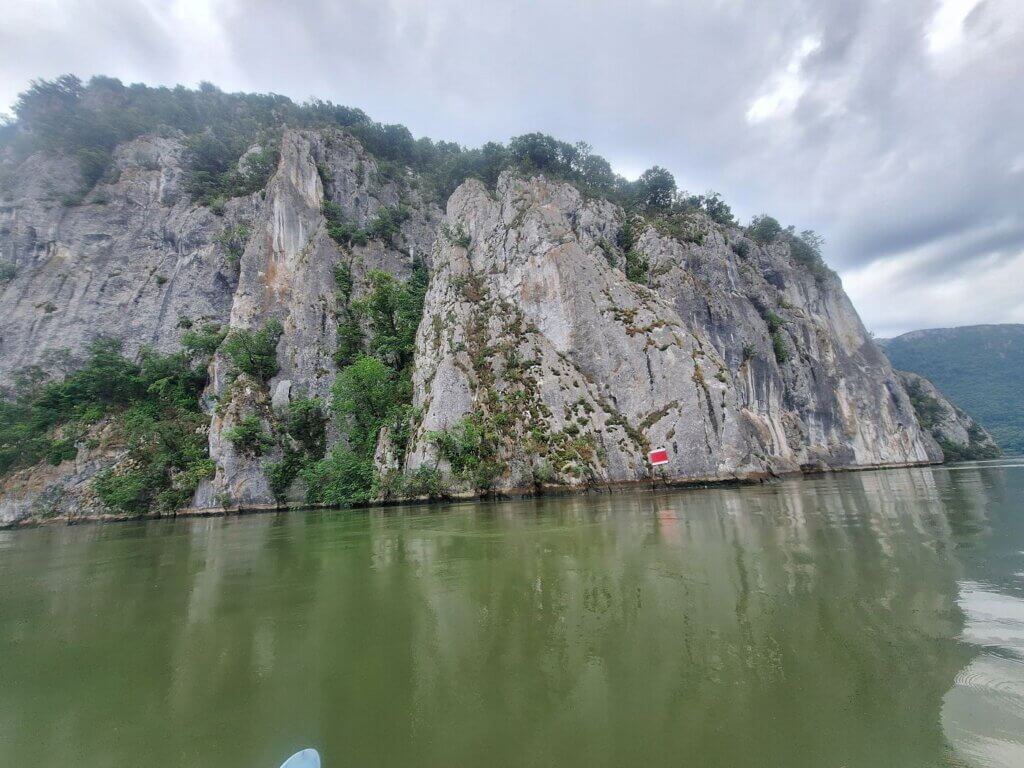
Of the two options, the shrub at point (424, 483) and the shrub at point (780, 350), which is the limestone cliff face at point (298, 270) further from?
the shrub at point (780, 350)

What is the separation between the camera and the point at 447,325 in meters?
40.0

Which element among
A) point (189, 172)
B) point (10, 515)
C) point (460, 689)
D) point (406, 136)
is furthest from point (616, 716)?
point (406, 136)

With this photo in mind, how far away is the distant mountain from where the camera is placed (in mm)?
102169

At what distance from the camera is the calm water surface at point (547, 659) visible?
128 inches

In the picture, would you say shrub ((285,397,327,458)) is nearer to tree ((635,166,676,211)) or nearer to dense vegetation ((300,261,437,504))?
dense vegetation ((300,261,437,504))

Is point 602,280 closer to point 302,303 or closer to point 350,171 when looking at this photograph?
point 302,303

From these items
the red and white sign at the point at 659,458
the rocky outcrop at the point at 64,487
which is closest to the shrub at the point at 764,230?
the red and white sign at the point at 659,458

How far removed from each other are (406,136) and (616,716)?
257 ft

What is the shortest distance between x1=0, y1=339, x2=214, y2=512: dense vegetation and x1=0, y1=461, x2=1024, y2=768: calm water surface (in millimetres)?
29712

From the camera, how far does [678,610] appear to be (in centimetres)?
608

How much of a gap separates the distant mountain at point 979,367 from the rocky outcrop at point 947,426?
26.9 meters

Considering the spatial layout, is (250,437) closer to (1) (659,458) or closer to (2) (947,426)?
(1) (659,458)

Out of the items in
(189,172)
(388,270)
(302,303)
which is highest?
(189,172)

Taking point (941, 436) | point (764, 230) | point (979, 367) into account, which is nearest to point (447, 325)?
point (764, 230)
